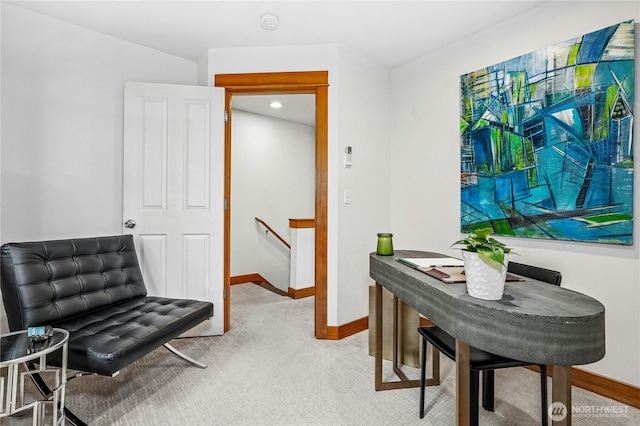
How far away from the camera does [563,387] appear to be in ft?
3.51

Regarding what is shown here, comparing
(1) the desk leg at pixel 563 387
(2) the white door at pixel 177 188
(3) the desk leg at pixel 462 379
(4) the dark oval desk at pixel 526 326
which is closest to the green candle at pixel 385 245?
(4) the dark oval desk at pixel 526 326

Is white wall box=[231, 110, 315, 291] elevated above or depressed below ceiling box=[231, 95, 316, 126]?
below

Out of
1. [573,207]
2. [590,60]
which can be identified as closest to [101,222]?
[573,207]

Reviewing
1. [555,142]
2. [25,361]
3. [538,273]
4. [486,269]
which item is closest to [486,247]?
[486,269]

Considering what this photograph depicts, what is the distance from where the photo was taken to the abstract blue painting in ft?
5.98

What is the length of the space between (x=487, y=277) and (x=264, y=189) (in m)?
4.06

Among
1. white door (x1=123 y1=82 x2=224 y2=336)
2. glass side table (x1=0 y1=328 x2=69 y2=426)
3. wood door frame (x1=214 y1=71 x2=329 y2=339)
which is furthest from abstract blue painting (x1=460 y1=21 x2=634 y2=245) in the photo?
glass side table (x1=0 y1=328 x2=69 y2=426)

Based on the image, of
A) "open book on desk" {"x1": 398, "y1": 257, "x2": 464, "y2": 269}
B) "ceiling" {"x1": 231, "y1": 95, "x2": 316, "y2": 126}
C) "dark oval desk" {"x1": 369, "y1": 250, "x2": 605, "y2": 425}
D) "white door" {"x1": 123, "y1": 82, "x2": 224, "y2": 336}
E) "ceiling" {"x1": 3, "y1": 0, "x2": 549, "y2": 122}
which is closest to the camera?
"dark oval desk" {"x1": 369, "y1": 250, "x2": 605, "y2": 425}

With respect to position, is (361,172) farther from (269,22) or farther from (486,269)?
(486,269)

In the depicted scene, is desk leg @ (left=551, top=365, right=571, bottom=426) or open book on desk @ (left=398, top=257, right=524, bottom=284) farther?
open book on desk @ (left=398, top=257, right=524, bottom=284)

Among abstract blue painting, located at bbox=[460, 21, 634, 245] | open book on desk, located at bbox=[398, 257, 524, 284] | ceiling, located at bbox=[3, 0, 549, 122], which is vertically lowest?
open book on desk, located at bbox=[398, 257, 524, 284]

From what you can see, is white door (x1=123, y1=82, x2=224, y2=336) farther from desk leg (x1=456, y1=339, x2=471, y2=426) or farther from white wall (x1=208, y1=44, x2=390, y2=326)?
desk leg (x1=456, y1=339, x2=471, y2=426)

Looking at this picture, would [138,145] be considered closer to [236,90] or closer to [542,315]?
[236,90]

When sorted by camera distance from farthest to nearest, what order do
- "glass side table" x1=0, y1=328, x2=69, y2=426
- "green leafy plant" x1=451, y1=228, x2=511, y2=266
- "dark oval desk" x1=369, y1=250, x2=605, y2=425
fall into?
"glass side table" x1=0, y1=328, x2=69, y2=426 < "green leafy plant" x1=451, y1=228, x2=511, y2=266 < "dark oval desk" x1=369, y1=250, x2=605, y2=425
